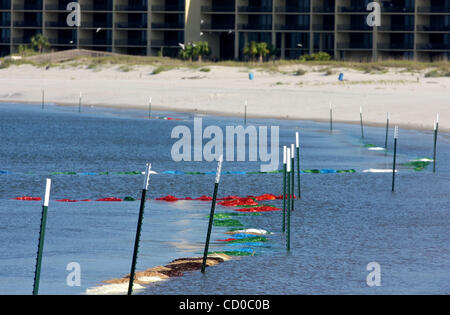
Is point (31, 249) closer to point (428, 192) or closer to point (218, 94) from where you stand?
point (428, 192)

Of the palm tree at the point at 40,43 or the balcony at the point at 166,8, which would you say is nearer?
the balcony at the point at 166,8

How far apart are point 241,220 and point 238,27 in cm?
8528

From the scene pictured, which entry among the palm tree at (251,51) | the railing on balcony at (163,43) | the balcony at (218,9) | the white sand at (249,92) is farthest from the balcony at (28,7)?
the white sand at (249,92)

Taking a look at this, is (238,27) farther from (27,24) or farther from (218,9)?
(27,24)

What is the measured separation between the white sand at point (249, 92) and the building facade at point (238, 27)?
78.4 ft

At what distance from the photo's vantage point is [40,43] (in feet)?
351

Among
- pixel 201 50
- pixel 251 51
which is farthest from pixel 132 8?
pixel 251 51

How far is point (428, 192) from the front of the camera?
25172 mm

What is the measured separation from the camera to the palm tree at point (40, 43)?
107 metres

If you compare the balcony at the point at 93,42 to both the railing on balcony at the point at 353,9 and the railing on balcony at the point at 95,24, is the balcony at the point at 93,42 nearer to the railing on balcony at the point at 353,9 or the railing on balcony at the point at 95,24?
the railing on balcony at the point at 95,24

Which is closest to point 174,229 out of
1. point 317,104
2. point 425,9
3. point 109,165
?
point 109,165

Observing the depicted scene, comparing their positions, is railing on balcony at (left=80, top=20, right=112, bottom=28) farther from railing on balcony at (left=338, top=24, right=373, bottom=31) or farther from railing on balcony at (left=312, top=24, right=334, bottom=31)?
railing on balcony at (left=338, top=24, right=373, bottom=31)

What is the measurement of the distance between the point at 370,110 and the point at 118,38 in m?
59.1
